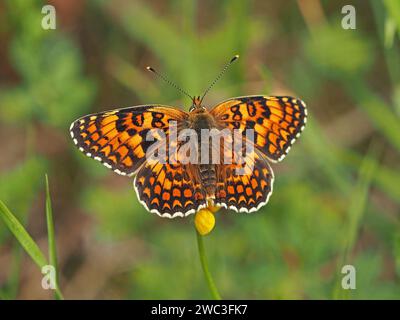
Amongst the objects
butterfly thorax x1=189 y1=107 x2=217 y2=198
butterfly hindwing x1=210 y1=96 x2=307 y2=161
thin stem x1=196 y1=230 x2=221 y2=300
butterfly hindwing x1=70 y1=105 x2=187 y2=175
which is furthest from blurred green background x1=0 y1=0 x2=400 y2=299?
thin stem x1=196 y1=230 x2=221 y2=300

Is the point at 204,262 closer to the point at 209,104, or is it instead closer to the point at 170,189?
the point at 170,189

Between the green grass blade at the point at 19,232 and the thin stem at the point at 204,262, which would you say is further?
the thin stem at the point at 204,262

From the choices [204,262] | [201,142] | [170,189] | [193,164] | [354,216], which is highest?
[201,142]

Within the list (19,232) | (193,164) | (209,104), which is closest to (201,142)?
(193,164)

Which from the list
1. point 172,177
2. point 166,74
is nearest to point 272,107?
point 172,177

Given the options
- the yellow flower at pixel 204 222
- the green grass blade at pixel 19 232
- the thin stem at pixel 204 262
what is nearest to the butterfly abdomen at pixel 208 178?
the yellow flower at pixel 204 222

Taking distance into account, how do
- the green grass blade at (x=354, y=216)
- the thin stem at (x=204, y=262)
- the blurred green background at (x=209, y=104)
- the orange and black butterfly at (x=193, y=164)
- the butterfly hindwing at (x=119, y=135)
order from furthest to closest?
the blurred green background at (x=209, y=104)
the butterfly hindwing at (x=119, y=135)
the orange and black butterfly at (x=193, y=164)
the green grass blade at (x=354, y=216)
the thin stem at (x=204, y=262)

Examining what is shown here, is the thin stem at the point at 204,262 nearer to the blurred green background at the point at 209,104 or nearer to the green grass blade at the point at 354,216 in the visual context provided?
the green grass blade at the point at 354,216

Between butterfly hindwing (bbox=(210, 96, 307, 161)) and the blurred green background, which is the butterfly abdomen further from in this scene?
the blurred green background
